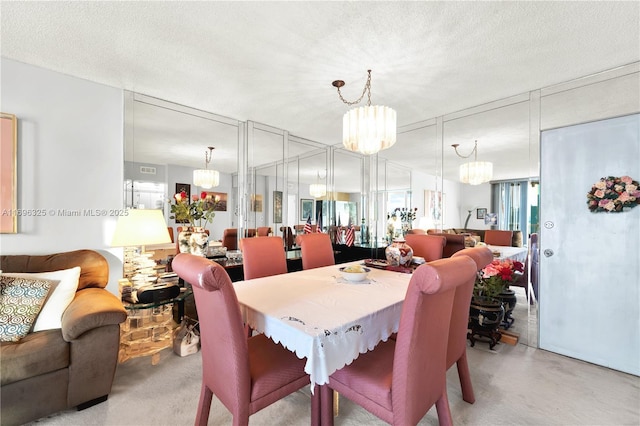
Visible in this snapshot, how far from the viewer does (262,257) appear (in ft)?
7.61

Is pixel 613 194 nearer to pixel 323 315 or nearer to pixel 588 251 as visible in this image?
pixel 588 251

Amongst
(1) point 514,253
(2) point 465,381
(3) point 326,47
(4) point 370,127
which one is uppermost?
(3) point 326,47

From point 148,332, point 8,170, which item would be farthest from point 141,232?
point 8,170

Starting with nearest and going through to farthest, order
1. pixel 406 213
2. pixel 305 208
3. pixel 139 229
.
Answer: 1. pixel 139 229
2. pixel 406 213
3. pixel 305 208

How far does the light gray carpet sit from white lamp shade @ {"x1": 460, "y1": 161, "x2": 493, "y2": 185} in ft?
6.28

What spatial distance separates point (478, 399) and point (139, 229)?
2.85 meters

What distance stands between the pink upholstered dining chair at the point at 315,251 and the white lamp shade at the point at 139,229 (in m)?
1.23

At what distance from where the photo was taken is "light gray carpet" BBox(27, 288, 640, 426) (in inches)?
64.3

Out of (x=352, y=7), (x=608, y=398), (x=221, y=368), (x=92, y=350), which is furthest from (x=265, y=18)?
(x=608, y=398)

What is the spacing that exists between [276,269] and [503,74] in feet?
8.51

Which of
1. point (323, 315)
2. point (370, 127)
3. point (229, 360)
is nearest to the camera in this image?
point (229, 360)

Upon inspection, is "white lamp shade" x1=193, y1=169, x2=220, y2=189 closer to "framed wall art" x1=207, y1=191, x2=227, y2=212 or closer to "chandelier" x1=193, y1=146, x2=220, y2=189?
"chandelier" x1=193, y1=146, x2=220, y2=189

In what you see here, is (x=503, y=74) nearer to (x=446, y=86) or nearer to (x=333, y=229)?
(x=446, y=86)

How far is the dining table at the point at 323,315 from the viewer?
1121 mm
